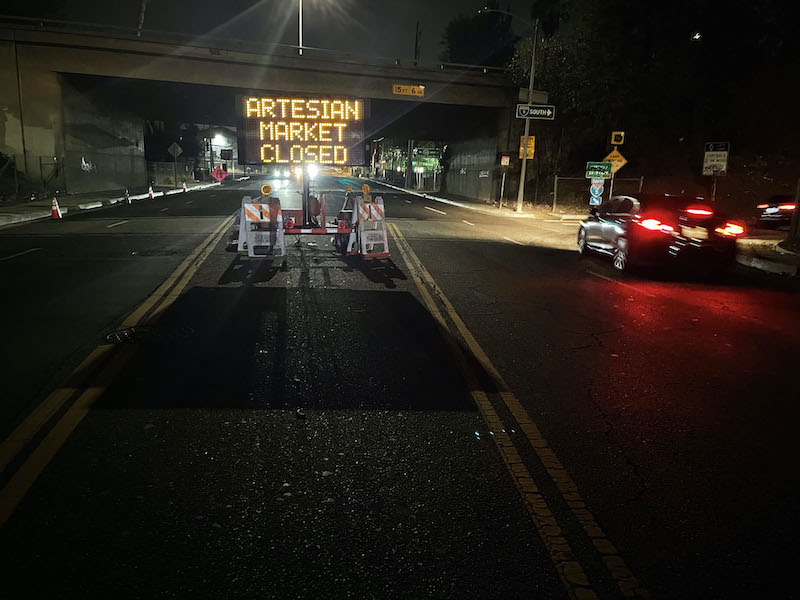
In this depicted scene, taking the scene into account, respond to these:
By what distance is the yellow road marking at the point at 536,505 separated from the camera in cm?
286

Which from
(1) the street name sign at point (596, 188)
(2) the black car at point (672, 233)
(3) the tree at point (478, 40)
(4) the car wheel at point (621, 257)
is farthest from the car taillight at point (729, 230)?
(3) the tree at point (478, 40)

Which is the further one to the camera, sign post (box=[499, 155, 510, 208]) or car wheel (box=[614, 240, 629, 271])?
sign post (box=[499, 155, 510, 208])

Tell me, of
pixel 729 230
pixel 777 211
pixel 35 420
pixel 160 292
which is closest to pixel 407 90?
pixel 777 211

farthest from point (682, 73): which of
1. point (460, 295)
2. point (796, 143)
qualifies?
point (460, 295)

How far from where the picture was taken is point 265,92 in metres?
33.5

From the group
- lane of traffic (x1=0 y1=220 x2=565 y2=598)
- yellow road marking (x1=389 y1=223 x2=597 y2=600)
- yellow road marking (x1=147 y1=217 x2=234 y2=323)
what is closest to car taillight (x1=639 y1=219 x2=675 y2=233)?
lane of traffic (x1=0 y1=220 x2=565 y2=598)

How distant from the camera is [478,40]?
7962 centimetres

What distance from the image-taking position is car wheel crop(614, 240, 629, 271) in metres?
12.1

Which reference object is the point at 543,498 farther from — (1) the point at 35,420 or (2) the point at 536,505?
(1) the point at 35,420

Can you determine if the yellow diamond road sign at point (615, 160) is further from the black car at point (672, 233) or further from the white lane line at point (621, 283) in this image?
the white lane line at point (621, 283)

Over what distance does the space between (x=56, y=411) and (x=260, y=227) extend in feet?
28.1

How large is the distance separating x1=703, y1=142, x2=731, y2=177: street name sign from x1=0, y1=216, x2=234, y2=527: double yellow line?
1792 cm

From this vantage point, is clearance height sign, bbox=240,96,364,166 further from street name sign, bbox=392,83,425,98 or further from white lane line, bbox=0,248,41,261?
street name sign, bbox=392,83,425,98

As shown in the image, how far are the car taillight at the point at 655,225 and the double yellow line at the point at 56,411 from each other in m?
8.96
